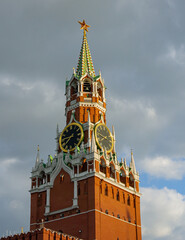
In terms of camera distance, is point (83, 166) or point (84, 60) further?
point (84, 60)

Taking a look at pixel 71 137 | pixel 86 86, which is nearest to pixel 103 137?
pixel 71 137

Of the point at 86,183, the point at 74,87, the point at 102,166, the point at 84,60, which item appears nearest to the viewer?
the point at 86,183

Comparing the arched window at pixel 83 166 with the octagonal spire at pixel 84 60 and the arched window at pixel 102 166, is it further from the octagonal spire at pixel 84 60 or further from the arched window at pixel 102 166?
the octagonal spire at pixel 84 60

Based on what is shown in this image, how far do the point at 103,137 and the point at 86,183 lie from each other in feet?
33.4

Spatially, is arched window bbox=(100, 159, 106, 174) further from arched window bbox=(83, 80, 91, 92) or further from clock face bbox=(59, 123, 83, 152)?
arched window bbox=(83, 80, 91, 92)

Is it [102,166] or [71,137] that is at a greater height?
[71,137]

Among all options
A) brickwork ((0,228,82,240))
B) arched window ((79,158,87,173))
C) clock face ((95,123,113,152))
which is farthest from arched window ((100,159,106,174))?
brickwork ((0,228,82,240))

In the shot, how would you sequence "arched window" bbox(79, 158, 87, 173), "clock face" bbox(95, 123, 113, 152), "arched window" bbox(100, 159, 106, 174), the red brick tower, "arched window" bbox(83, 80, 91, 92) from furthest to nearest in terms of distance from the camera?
"arched window" bbox(83, 80, 91, 92), "clock face" bbox(95, 123, 113, 152), "arched window" bbox(100, 159, 106, 174), "arched window" bbox(79, 158, 87, 173), the red brick tower

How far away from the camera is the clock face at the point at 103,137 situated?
8438cm

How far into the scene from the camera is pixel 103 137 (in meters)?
85.7

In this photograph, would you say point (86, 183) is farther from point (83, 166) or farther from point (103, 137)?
point (103, 137)

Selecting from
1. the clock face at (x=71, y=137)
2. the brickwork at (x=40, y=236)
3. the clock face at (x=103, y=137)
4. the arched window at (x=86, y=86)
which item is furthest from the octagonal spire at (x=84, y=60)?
the brickwork at (x=40, y=236)

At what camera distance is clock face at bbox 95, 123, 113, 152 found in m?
84.4

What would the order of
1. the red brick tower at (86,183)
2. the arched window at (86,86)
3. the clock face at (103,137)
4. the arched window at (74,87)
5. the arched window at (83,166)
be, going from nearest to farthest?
1. the red brick tower at (86,183)
2. the arched window at (83,166)
3. the clock face at (103,137)
4. the arched window at (86,86)
5. the arched window at (74,87)
